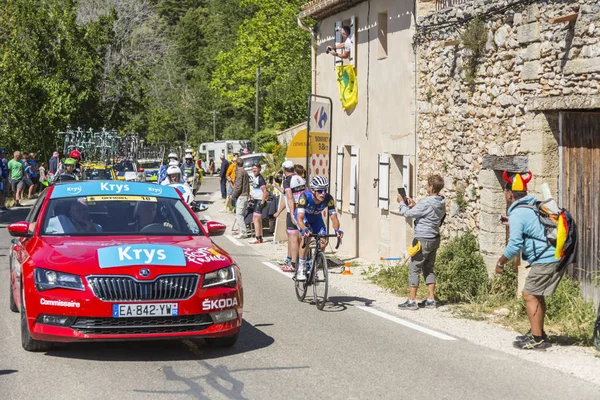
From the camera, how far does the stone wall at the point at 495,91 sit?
1102cm

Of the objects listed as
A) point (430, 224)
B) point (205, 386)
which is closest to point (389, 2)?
point (430, 224)

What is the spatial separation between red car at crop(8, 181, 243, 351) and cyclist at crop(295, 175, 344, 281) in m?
3.20

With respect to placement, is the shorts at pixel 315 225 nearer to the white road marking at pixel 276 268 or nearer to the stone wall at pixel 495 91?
the stone wall at pixel 495 91

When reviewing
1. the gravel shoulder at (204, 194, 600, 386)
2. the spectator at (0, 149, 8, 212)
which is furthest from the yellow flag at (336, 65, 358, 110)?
the spectator at (0, 149, 8, 212)

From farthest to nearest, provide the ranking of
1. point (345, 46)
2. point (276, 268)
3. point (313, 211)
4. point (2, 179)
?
1. point (2, 179)
2. point (345, 46)
3. point (276, 268)
4. point (313, 211)

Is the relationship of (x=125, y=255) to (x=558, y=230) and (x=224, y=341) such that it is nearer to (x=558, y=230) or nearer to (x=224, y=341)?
(x=224, y=341)

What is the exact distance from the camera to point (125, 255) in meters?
7.91

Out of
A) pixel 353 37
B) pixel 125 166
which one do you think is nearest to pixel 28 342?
pixel 353 37

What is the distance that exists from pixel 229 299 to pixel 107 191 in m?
2.28

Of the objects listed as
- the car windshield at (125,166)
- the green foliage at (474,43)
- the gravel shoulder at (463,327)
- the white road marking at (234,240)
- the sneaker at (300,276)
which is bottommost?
the gravel shoulder at (463,327)

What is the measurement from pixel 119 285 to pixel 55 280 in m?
0.54

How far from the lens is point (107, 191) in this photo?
9.59 meters

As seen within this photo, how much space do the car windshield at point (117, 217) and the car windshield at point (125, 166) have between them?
2465cm

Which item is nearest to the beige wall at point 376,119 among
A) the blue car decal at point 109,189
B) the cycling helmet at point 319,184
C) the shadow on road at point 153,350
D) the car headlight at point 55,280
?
the cycling helmet at point 319,184
